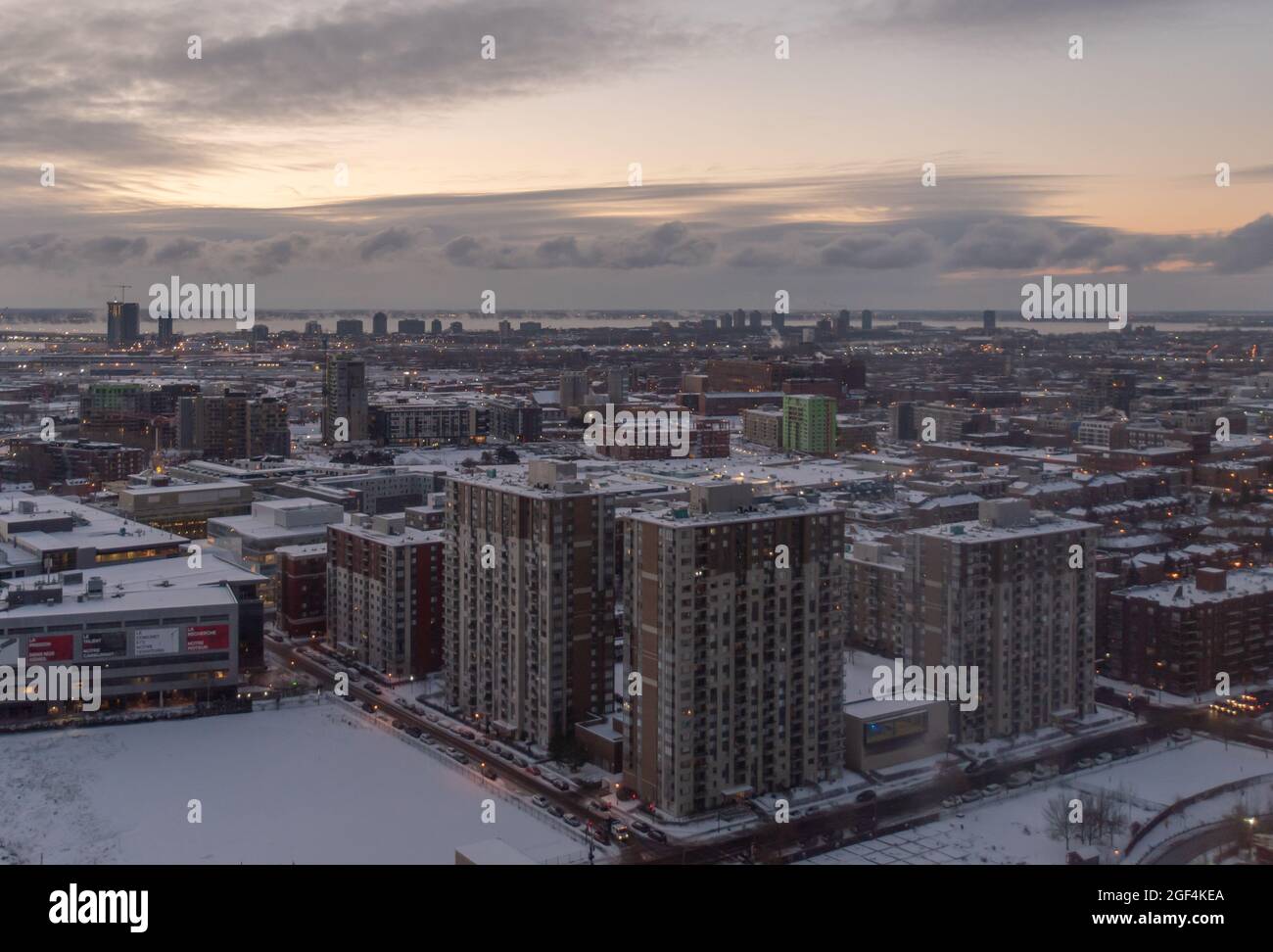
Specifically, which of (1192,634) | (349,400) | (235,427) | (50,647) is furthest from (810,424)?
(50,647)

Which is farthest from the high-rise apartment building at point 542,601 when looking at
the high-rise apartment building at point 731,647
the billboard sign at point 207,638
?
the billboard sign at point 207,638

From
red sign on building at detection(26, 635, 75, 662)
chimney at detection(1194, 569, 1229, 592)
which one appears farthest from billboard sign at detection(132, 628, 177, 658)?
chimney at detection(1194, 569, 1229, 592)

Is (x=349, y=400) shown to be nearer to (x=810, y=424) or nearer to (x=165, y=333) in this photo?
(x=810, y=424)

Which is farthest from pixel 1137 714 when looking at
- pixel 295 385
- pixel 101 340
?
pixel 101 340

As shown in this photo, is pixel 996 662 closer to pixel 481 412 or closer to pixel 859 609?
pixel 859 609

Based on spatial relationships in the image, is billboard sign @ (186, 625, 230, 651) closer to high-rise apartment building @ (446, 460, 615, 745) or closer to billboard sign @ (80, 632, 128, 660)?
billboard sign @ (80, 632, 128, 660)
